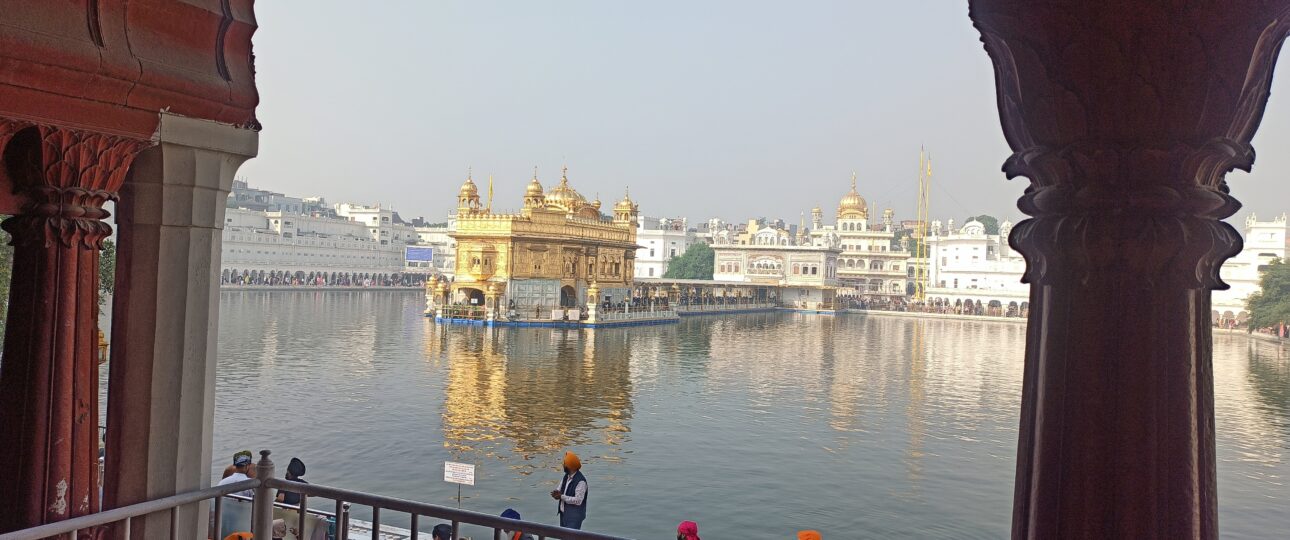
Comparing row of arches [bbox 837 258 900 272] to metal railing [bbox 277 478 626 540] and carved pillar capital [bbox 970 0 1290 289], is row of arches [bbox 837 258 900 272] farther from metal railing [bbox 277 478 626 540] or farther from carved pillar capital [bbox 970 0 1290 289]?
carved pillar capital [bbox 970 0 1290 289]

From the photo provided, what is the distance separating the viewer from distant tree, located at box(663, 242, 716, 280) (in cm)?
6638

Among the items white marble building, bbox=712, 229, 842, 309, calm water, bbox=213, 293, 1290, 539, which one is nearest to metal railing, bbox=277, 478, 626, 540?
calm water, bbox=213, 293, 1290, 539

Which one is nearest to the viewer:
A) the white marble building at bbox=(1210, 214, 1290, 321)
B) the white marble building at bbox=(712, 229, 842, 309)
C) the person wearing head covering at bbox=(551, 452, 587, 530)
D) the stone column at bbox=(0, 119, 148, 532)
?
the stone column at bbox=(0, 119, 148, 532)

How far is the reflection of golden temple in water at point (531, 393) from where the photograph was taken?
12.6 meters

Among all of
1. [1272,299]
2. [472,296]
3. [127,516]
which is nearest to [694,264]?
[472,296]

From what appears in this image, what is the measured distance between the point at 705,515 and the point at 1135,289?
8.15 m

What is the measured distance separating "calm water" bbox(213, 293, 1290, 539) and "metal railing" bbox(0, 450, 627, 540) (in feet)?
18.8

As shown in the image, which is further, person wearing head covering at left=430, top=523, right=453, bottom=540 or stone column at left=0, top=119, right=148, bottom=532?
person wearing head covering at left=430, top=523, right=453, bottom=540

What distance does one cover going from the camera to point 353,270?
77.1 m

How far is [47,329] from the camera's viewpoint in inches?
102

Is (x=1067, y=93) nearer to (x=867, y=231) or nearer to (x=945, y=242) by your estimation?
(x=945, y=242)

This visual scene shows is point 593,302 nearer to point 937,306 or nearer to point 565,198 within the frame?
point 565,198

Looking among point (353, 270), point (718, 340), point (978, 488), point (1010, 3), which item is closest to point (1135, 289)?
point (1010, 3)

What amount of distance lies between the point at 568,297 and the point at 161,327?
3371cm
